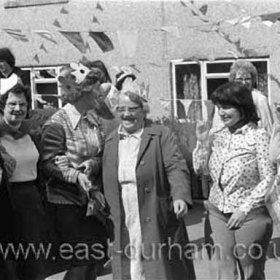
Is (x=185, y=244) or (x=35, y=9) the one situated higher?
(x=35, y=9)

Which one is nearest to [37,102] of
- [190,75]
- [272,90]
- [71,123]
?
[190,75]

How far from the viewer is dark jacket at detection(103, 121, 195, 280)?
577 centimetres

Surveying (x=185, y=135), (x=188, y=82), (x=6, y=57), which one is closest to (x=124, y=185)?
(x=6, y=57)

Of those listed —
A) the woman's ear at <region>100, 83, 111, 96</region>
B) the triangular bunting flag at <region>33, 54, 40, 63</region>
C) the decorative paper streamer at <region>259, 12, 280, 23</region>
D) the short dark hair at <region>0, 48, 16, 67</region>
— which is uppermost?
the decorative paper streamer at <region>259, 12, 280, 23</region>

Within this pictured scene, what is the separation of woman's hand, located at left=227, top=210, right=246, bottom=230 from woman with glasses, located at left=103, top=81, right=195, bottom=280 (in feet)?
1.21

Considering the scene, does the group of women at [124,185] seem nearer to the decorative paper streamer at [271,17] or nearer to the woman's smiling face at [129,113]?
the woman's smiling face at [129,113]

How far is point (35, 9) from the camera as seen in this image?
44.8 feet

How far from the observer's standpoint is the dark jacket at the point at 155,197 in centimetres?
577

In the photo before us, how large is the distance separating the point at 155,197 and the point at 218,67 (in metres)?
6.91

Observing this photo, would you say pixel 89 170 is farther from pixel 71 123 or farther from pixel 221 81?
pixel 221 81

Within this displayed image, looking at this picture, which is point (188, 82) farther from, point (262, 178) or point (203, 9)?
point (262, 178)

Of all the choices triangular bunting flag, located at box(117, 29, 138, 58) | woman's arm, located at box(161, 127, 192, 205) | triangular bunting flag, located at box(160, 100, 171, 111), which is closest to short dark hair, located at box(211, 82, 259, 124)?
woman's arm, located at box(161, 127, 192, 205)

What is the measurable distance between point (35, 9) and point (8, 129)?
8.27 metres

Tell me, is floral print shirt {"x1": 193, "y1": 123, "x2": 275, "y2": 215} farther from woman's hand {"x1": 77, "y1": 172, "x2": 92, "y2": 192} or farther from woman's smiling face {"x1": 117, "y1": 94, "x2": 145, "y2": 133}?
woman's hand {"x1": 77, "y1": 172, "x2": 92, "y2": 192}
